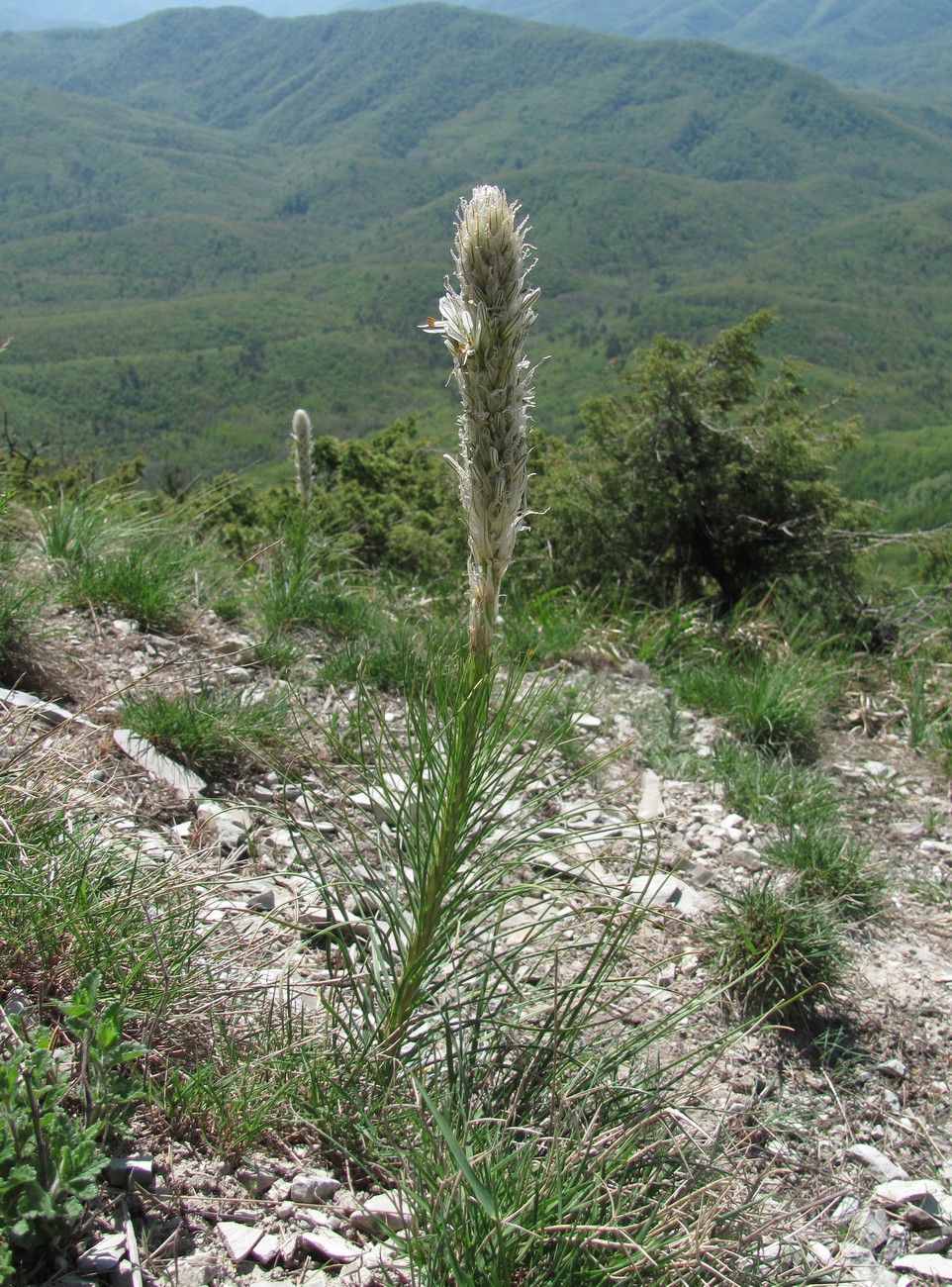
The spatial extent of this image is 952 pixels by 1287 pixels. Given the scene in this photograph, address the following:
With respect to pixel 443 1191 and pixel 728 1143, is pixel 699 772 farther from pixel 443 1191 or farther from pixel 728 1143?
pixel 443 1191

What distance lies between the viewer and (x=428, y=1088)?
93.3 inches

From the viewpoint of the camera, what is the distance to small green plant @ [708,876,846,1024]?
11.2ft

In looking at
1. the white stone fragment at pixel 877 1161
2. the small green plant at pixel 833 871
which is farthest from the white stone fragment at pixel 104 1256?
the small green plant at pixel 833 871

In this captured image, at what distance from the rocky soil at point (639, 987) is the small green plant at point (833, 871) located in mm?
113

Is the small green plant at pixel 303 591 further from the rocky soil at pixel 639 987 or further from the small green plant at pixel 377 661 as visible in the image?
the rocky soil at pixel 639 987

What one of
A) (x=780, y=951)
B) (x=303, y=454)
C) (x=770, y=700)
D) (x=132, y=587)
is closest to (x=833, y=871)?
(x=780, y=951)

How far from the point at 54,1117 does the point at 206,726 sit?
7.27 ft

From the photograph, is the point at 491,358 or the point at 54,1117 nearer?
the point at 54,1117

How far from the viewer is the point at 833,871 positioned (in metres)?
3.96

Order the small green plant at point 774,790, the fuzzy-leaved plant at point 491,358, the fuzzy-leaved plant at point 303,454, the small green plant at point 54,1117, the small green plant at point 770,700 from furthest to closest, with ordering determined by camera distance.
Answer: the fuzzy-leaved plant at point 303,454 < the small green plant at point 770,700 < the small green plant at point 774,790 < the fuzzy-leaved plant at point 491,358 < the small green plant at point 54,1117

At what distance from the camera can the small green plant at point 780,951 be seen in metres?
3.42

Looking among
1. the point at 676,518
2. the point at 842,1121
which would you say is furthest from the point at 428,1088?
the point at 676,518

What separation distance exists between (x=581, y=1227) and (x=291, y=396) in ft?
578

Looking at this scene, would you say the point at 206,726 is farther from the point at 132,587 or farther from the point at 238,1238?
the point at 238,1238
